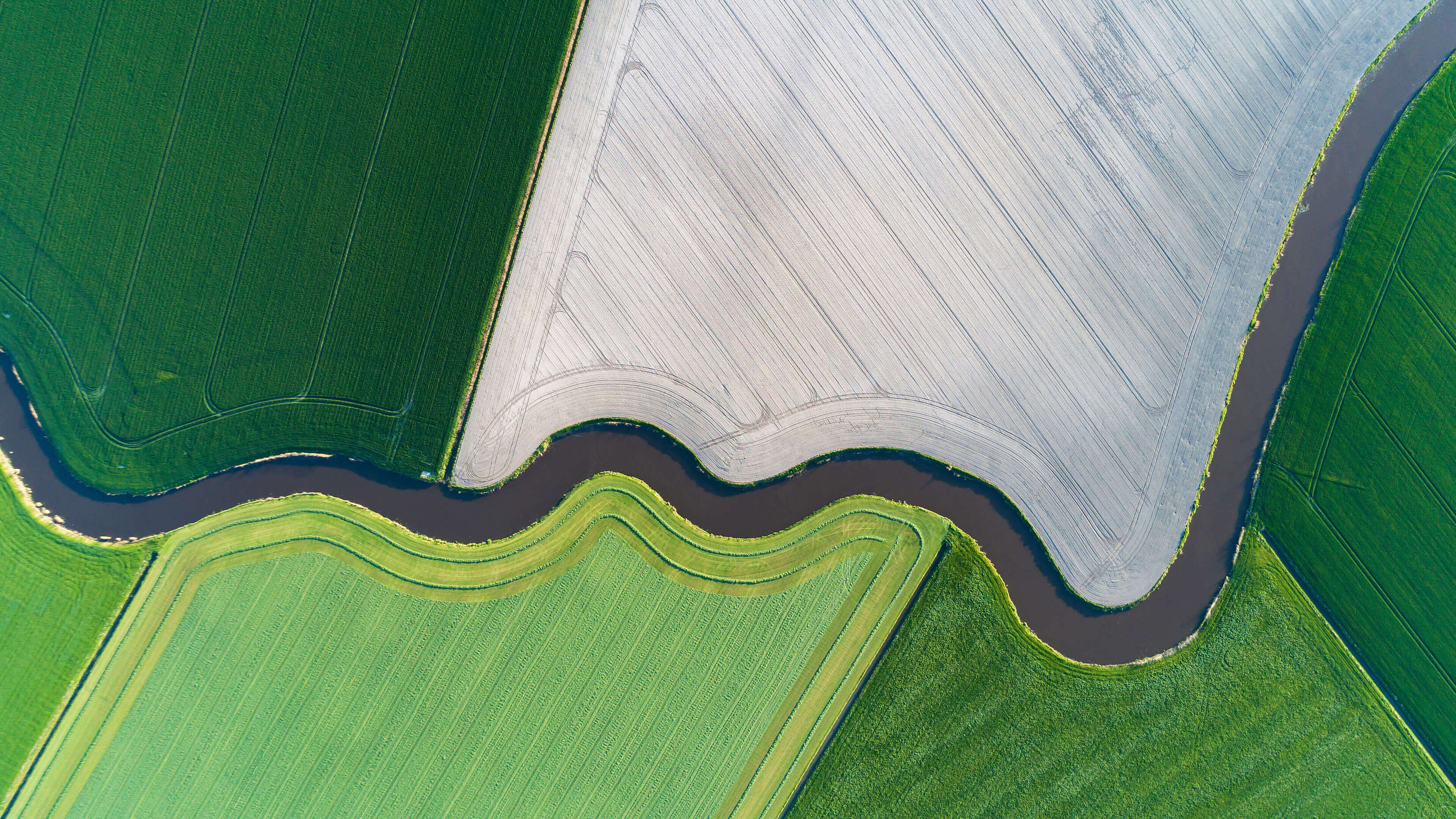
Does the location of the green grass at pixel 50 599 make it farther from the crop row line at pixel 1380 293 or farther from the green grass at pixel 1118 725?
the crop row line at pixel 1380 293

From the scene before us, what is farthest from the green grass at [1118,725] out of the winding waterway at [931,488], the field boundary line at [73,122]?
the field boundary line at [73,122]

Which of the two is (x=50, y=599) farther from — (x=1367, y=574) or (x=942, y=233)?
(x=1367, y=574)

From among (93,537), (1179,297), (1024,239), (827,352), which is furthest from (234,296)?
(1179,297)

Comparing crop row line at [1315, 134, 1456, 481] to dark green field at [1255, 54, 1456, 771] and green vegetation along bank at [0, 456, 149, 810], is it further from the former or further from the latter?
green vegetation along bank at [0, 456, 149, 810]

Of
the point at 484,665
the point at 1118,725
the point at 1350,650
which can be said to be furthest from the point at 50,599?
the point at 1350,650

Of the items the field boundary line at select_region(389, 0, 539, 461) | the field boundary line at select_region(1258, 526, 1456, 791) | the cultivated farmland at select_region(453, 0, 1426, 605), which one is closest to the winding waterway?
the cultivated farmland at select_region(453, 0, 1426, 605)

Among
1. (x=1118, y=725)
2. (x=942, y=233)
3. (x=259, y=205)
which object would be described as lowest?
(x=1118, y=725)
